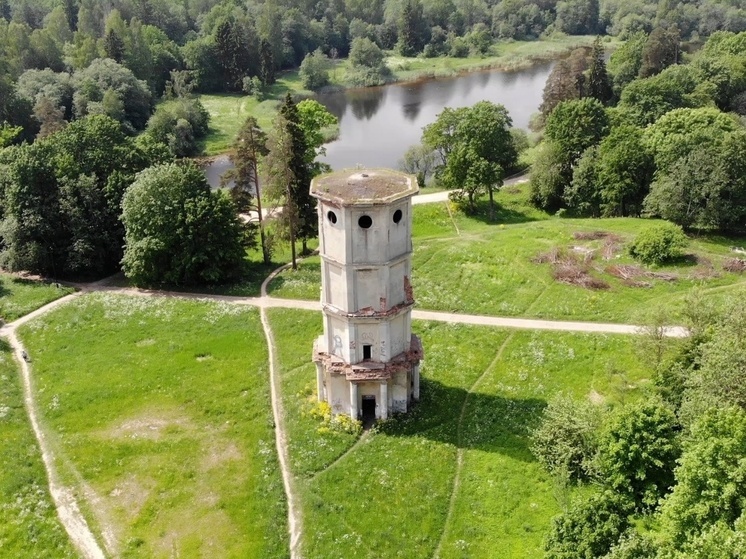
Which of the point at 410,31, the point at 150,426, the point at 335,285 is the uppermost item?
the point at 410,31

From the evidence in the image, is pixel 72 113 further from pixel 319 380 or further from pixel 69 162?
pixel 319 380

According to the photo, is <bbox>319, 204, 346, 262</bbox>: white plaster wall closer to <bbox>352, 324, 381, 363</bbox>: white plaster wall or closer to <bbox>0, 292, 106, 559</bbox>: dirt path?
<bbox>352, 324, 381, 363</bbox>: white plaster wall

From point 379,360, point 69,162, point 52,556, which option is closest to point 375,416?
point 379,360

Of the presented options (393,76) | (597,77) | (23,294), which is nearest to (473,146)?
(597,77)

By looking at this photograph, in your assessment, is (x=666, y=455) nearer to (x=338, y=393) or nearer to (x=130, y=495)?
(x=338, y=393)

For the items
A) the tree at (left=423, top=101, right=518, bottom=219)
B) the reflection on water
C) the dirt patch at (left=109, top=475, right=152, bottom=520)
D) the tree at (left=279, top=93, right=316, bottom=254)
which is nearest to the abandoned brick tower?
the dirt patch at (left=109, top=475, right=152, bottom=520)

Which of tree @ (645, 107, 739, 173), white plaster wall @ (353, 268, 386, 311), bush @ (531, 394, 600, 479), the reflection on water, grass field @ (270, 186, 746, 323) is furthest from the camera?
the reflection on water

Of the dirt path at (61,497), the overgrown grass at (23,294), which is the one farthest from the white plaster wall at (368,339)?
the overgrown grass at (23,294)
